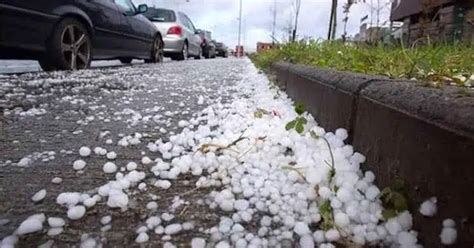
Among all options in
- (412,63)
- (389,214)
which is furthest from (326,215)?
(412,63)

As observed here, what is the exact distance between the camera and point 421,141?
83 cm

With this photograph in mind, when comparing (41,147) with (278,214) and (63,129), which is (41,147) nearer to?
(63,129)

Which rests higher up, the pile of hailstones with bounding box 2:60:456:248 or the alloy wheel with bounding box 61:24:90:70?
the alloy wheel with bounding box 61:24:90:70

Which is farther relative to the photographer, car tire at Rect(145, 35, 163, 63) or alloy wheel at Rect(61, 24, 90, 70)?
car tire at Rect(145, 35, 163, 63)

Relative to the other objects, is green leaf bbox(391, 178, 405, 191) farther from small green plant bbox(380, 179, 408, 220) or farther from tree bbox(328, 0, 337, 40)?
tree bbox(328, 0, 337, 40)

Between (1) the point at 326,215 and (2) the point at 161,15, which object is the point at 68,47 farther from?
(2) the point at 161,15

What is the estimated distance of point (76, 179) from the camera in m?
1.24

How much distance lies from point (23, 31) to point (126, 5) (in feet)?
9.04

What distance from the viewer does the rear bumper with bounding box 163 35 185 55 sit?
10477 millimetres

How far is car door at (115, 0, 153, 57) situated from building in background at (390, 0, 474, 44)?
3.90m

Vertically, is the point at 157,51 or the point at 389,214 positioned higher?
the point at 157,51

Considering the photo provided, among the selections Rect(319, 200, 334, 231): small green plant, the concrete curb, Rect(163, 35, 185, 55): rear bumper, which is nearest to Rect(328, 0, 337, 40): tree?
the concrete curb

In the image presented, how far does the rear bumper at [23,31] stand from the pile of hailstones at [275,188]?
2.75 meters

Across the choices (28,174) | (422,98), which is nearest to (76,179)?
(28,174)
